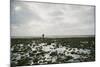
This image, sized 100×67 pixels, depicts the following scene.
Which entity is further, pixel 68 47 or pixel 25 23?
pixel 68 47
